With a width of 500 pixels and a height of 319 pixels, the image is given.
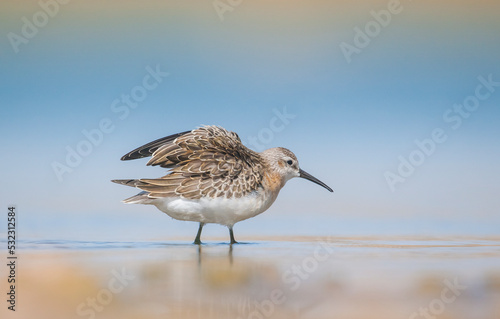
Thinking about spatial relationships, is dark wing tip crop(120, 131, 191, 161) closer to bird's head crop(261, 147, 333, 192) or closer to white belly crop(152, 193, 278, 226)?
white belly crop(152, 193, 278, 226)

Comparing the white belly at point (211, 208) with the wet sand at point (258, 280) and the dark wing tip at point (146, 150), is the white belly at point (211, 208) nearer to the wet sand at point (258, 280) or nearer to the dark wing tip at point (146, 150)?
the wet sand at point (258, 280)

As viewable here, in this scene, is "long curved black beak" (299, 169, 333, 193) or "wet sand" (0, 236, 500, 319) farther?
"long curved black beak" (299, 169, 333, 193)

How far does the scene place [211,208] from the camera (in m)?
7.79

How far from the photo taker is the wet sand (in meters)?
4.91

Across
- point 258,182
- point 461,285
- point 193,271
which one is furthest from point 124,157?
point 461,285

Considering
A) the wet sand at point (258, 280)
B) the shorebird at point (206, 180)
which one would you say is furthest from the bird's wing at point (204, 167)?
the wet sand at point (258, 280)

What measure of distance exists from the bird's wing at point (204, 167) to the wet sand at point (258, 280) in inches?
25.7

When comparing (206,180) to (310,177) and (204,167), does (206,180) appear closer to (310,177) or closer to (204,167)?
(204,167)

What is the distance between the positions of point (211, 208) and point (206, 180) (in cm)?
34

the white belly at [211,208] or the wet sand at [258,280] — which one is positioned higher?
the white belly at [211,208]

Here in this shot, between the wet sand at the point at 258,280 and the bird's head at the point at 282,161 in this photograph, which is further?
the bird's head at the point at 282,161

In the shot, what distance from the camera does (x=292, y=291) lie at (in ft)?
17.8

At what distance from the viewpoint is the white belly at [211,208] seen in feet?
25.5

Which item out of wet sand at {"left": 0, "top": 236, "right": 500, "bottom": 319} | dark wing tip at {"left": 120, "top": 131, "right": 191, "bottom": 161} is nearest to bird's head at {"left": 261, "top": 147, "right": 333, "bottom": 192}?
wet sand at {"left": 0, "top": 236, "right": 500, "bottom": 319}
